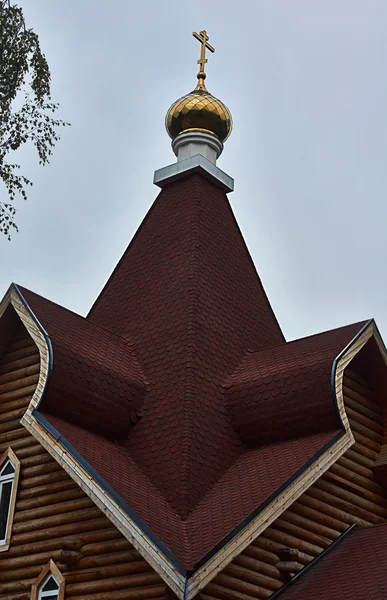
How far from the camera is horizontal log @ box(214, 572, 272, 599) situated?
25.8 feet

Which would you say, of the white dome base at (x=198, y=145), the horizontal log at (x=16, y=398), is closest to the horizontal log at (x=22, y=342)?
the horizontal log at (x=16, y=398)

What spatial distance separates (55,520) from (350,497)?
3.21 meters

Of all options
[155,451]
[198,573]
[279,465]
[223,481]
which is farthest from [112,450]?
[198,573]

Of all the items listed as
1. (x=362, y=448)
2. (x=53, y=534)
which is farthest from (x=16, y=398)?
(x=362, y=448)

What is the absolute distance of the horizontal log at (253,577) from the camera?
26.2ft

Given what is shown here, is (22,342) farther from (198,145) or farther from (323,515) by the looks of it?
(198,145)

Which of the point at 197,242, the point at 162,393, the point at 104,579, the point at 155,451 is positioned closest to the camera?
the point at 104,579

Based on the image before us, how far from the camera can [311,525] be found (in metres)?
8.98

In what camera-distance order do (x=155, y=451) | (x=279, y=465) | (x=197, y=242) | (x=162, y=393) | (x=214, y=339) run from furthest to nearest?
(x=197, y=242)
(x=214, y=339)
(x=162, y=393)
(x=155, y=451)
(x=279, y=465)

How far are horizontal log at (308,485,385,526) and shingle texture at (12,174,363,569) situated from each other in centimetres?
58

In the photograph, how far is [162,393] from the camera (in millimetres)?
10000

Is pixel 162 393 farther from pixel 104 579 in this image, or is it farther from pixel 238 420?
pixel 104 579

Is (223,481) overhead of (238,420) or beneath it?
beneath

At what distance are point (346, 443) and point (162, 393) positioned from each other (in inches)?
86.5
